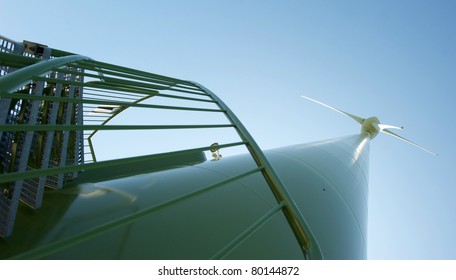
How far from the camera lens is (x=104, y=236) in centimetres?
261

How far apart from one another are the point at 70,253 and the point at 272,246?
6.00 feet

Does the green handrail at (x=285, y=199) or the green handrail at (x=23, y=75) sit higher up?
the green handrail at (x=23, y=75)

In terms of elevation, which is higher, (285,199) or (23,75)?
(23,75)

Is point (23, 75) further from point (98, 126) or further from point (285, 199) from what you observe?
point (285, 199)

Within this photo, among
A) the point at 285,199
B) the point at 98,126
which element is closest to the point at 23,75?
the point at 98,126

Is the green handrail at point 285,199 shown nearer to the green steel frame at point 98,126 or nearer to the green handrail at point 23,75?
the green steel frame at point 98,126

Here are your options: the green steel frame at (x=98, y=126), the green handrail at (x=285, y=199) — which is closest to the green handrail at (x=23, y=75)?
the green steel frame at (x=98, y=126)

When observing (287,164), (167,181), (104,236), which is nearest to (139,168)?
(167,181)

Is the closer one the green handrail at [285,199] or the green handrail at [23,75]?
the green handrail at [23,75]

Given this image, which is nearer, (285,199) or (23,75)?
(23,75)

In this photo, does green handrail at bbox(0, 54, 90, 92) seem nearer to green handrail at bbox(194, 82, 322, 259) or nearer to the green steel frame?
the green steel frame

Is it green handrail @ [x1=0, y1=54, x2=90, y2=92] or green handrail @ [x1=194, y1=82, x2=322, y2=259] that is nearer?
green handrail @ [x1=0, y1=54, x2=90, y2=92]

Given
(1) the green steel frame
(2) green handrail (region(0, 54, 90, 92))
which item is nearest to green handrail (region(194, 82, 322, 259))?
(1) the green steel frame

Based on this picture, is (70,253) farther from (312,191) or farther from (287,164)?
(287,164)
